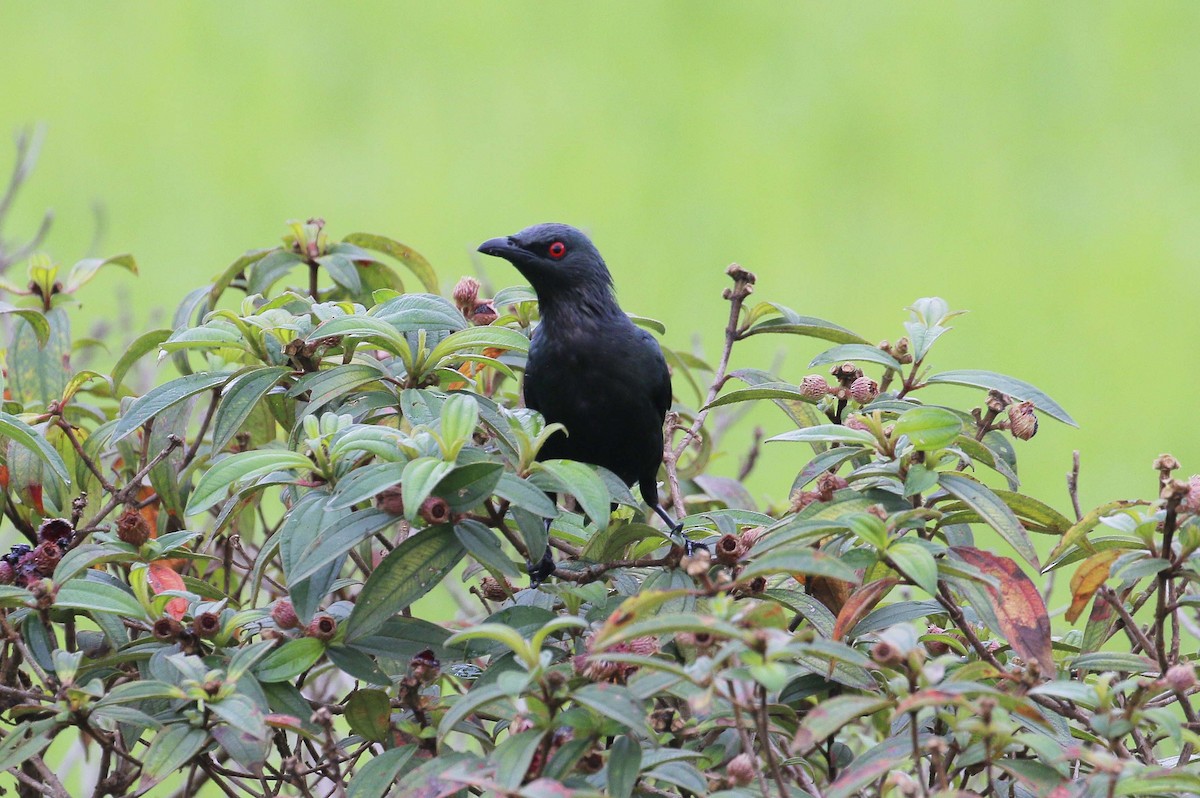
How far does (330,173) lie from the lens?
7492mm

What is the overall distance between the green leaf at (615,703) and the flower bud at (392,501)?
15.4 inches

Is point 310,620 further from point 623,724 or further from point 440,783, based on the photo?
point 623,724

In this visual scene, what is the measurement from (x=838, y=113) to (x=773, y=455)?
2.33 metres

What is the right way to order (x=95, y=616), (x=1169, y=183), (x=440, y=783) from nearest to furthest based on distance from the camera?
1. (x=440, y=783)
2. (x=95, y=616)
3. (x=1169, y=183)

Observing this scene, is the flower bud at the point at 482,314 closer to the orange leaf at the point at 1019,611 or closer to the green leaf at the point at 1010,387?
the green leaf at the point at 1010,387

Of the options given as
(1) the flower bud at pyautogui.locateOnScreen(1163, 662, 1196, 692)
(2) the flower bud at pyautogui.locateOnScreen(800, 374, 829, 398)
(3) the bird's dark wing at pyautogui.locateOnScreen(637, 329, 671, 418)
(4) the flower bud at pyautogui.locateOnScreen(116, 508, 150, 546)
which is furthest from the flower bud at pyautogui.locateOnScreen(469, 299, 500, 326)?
(1) the flower bud at pyautogui.locateOnScreen(1163, 662, 1196, 692)

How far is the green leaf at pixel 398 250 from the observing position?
2.80 meters

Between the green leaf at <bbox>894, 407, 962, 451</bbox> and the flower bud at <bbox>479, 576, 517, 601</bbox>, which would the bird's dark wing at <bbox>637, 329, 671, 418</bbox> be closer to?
the flower bud at <bbox>479, 576, 517, 601</bbox>

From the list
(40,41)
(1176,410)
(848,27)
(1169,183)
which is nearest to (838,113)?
(848,27)

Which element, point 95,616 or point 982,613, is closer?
point 982,613

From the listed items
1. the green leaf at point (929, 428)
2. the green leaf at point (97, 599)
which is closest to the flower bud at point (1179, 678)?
the green leaf at point (929, 428)

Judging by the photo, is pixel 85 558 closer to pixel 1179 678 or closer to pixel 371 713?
pixel 371 713

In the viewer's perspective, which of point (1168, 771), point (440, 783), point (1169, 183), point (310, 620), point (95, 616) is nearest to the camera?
point (1168, 771)

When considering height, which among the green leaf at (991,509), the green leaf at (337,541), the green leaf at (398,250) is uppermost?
the green leaf at (398,250)
